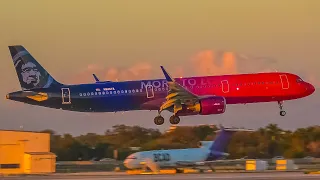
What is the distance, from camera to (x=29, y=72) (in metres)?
93.1

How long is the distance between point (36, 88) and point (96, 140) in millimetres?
64408

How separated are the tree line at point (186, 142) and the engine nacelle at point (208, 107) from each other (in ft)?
147

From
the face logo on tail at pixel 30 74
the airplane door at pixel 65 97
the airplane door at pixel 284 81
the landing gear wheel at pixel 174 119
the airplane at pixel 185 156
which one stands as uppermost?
the face logo on tail at pixel 30 74

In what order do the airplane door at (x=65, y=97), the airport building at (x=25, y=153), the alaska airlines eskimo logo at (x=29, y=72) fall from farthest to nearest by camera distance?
the airport building at (x=25, y=153)
the alaska airlines eskimo logo at (x=29, y=72)
the airplane door at (x=65, y=97)

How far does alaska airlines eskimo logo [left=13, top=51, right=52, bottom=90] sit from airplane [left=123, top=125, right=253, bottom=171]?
1438 cm

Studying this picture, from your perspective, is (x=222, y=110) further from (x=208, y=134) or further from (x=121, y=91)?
(x=208, y=134)

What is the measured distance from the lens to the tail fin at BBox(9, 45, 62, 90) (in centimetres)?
9144

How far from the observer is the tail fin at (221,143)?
10438cm

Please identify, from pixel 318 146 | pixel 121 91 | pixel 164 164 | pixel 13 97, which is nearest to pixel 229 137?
pixel 164 164

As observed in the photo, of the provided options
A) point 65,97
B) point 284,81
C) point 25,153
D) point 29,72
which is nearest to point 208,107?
point 284,81

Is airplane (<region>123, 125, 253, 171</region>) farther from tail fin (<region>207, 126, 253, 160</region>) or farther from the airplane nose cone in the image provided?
the airplane nose cone

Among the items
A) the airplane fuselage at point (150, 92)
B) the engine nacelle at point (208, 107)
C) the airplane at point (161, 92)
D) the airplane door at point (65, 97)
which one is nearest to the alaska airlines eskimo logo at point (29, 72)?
the airplane at point (161, 92)

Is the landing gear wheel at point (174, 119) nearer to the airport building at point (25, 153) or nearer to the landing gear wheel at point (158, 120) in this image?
the landing gear wheel at point (158, 120)

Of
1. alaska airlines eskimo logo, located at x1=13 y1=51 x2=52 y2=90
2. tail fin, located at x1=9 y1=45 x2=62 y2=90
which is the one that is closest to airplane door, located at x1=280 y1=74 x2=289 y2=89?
tail fin, located at x1=9 y1=45 x2=62 y2=90
